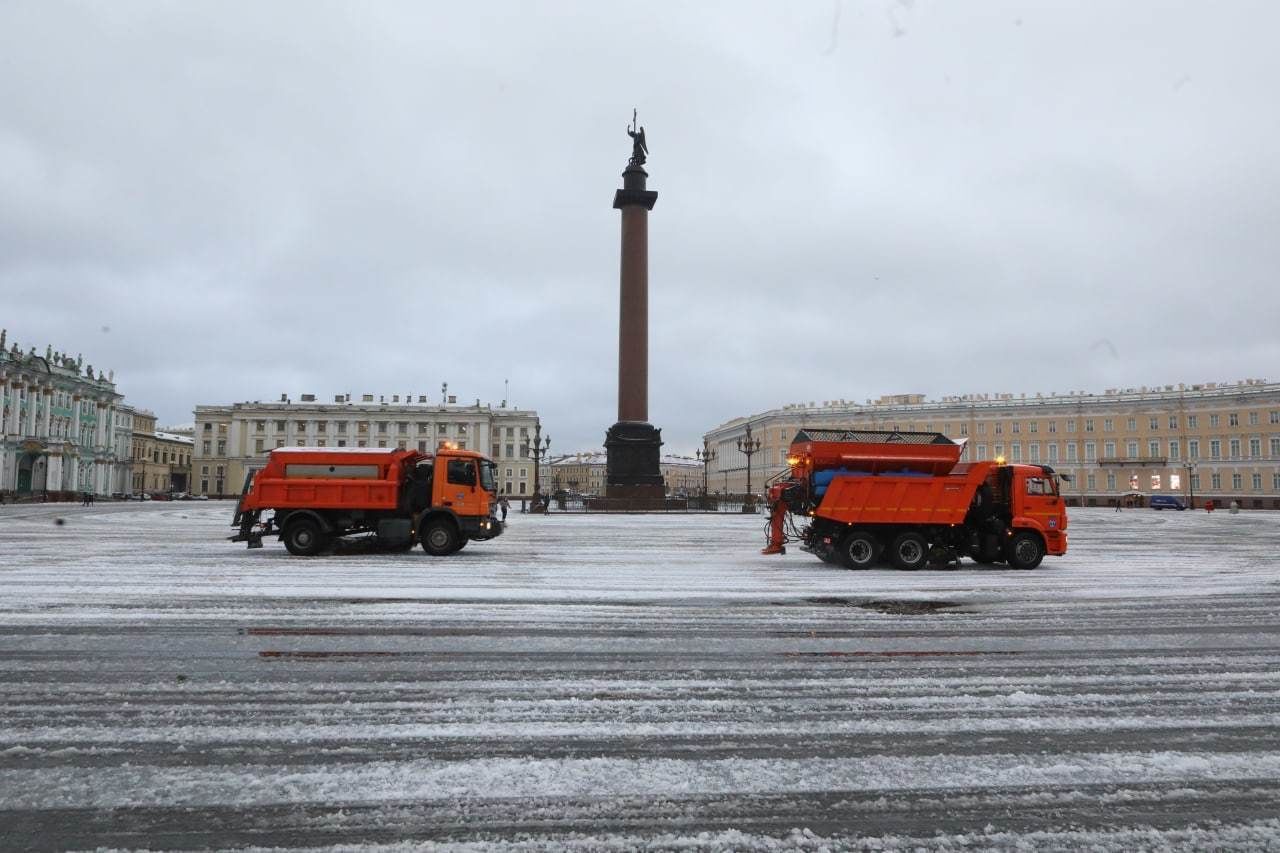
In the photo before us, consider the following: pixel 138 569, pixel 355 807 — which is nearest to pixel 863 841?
pixel 355 807

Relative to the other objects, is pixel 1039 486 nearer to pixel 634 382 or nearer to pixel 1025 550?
pixel 1025 550

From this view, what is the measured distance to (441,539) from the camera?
16.6m

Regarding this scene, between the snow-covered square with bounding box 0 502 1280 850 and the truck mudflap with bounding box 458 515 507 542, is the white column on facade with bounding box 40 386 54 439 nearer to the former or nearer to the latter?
the truck mudflap with bounding box 458 515 507 542

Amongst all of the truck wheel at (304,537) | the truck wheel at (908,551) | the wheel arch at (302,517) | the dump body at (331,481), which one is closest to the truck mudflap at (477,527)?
the dump body at (331,481)

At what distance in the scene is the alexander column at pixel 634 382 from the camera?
3809 cm

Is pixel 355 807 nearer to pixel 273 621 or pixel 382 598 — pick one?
pixel 273 621

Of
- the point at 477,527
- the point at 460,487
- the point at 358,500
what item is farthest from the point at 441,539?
the point at 358,500

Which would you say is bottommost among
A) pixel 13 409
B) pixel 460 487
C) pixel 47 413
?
pixel 460 487

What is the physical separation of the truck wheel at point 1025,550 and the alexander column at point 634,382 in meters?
24.0

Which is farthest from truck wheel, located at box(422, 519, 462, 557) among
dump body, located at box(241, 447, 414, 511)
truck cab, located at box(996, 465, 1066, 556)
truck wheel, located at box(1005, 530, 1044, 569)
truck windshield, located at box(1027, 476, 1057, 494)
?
truck windshield, located at box(1027, 476, 1057, 494)

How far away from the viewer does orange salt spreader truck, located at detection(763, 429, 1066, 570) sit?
14.8 meters

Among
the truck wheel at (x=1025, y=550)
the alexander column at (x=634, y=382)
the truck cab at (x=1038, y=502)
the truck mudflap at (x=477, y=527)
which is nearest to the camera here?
the truck wheel at (x=1025, y=550)

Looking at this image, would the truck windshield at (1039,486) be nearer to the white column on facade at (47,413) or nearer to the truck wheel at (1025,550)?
the truck wheel at (1025,550)

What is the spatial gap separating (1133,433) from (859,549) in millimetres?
86019
